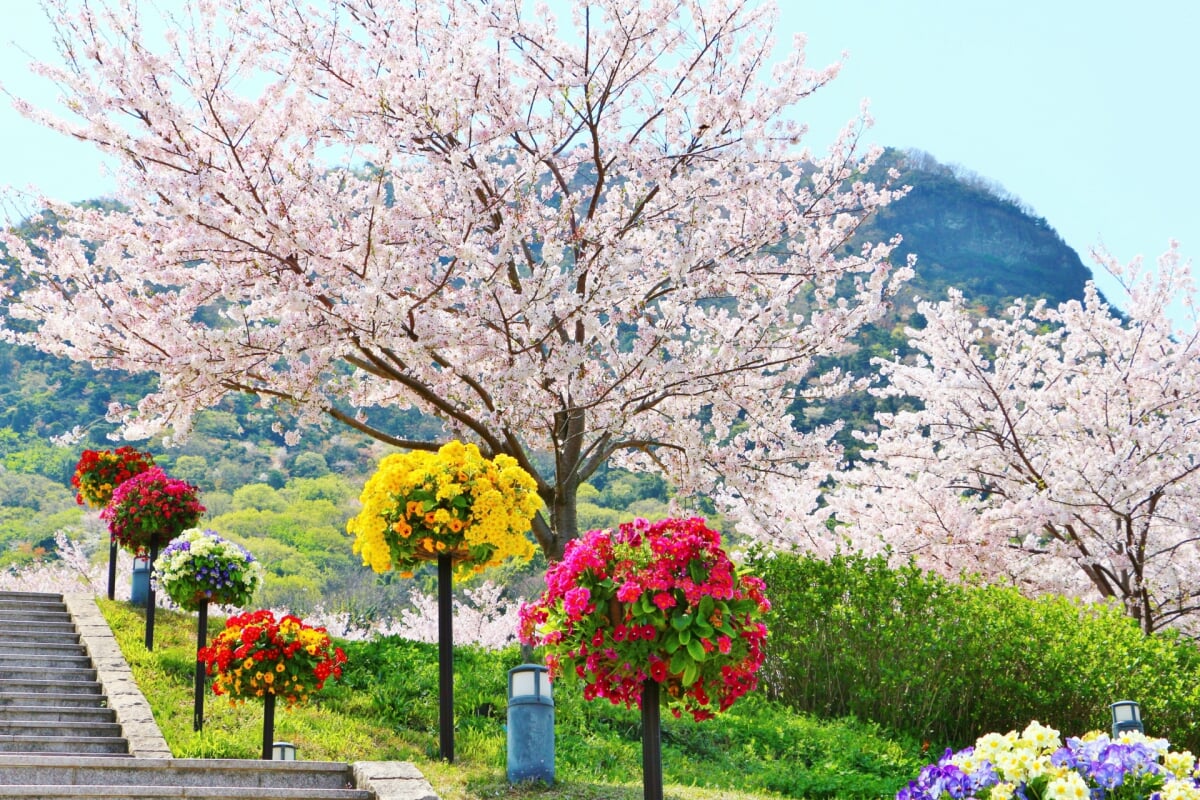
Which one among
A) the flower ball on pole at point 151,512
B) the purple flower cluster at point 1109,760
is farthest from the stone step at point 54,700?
the purple flower cluster at point 1109,760

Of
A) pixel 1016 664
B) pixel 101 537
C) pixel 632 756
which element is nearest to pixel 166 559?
pixel 632 756

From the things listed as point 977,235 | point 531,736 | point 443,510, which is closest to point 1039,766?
point 531,736

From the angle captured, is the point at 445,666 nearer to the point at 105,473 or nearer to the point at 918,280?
the point at 105,473

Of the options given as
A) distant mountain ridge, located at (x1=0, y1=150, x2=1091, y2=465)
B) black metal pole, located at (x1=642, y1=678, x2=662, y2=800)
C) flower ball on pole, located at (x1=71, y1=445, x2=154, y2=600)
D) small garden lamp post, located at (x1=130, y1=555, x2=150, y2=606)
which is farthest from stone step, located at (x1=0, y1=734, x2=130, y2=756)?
distant mountain ridge, located at (x1=0, y1=150, x2=1091, y2=465)

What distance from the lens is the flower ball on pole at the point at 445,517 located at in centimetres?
701

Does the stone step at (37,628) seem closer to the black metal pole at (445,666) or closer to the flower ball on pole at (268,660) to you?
the flower ball on pole at (268,660)

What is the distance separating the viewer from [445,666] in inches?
283

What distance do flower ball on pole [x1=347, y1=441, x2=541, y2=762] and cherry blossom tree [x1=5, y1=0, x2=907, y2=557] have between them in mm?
1528

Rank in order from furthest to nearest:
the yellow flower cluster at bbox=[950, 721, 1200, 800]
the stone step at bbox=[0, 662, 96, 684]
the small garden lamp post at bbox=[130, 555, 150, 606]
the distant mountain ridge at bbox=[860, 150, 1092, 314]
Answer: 1. the distant mountain ridge at bbox=[860, 150, 1092, 314]
2. the small garden lamp post at bbox=[130, 555, 150, 606]
3. the stone step at bbox=[0, 662, 96, 684]
4. the yellow flower cluster at bbox=[950, 721, 1200, 800]

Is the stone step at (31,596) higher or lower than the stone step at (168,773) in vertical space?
higher

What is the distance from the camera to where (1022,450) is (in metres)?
12.4

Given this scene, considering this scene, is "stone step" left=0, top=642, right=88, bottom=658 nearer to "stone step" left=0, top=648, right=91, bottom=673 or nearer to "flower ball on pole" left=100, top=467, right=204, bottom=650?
"stone step" left=0, top=648, right=91, bottom=673

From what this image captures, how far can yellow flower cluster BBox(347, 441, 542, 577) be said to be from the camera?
23.0ft

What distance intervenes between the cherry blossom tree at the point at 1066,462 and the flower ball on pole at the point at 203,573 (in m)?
6.91
